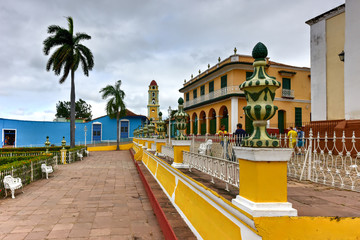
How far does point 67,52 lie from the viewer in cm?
1936

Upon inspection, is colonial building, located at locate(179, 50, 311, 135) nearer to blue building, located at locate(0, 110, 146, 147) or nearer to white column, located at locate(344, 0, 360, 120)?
white column, located at locate(344, 0, 360, 120)

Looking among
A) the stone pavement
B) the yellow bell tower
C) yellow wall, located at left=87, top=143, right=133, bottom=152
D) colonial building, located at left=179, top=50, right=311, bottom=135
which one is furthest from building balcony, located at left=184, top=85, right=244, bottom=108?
the yellow bell tower

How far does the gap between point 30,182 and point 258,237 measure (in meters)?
9.64

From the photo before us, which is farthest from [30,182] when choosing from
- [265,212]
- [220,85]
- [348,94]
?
[220,85]

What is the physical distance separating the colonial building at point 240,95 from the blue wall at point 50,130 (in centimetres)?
1675

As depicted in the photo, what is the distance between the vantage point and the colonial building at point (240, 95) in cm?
1947

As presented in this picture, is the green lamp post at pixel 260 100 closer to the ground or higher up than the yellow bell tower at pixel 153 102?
closer to the ground

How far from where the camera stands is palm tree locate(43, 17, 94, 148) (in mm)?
19312

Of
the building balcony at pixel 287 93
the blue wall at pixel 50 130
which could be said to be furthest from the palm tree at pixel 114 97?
the building balcony at pixel 287 93

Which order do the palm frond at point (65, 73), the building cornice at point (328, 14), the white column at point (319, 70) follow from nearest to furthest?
the building cornice at point (328, 14)
the white column at point (319, 70)
the palm frond at point (65, 73)

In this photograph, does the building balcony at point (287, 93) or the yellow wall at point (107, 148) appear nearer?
the building balcony at point (287, 93)

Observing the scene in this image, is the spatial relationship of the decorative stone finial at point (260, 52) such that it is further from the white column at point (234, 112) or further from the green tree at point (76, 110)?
the green tree at point (76, 110)

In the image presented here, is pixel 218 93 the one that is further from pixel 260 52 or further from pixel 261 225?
pixel 261 225

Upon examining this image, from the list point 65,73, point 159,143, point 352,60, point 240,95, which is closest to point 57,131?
point 65,73
